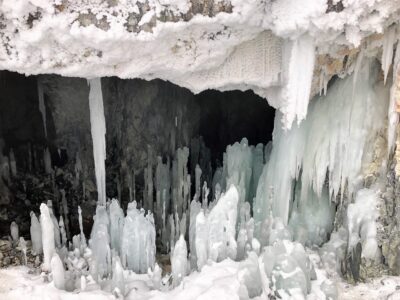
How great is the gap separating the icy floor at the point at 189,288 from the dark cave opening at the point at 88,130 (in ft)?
A: 9.46

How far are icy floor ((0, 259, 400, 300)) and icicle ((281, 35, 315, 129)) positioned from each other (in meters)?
1.71

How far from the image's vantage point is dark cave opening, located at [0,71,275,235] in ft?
27.4

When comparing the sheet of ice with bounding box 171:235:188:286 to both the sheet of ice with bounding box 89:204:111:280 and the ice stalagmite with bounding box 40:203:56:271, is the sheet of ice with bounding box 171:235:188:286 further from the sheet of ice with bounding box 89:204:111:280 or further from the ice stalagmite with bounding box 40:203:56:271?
the ice stalagmite with bounding box 40:203:56:271

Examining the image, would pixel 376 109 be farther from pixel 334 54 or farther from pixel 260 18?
pixel 260 18

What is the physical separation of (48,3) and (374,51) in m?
3.33

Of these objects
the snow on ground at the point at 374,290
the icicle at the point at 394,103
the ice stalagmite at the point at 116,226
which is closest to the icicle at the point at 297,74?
the icicle at the point at 394,103

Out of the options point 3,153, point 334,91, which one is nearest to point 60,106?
point 3,153

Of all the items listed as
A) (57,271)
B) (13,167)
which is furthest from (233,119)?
(57,271)

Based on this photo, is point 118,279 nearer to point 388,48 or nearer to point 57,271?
point 57,271

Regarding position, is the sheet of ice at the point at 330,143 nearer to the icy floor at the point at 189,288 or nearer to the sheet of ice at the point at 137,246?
the icy floor at the point at 189,288

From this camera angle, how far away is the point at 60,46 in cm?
442

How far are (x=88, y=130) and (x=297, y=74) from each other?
4.87m

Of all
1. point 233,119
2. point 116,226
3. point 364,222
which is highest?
point 233,119

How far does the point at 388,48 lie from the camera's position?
509 centimetres
